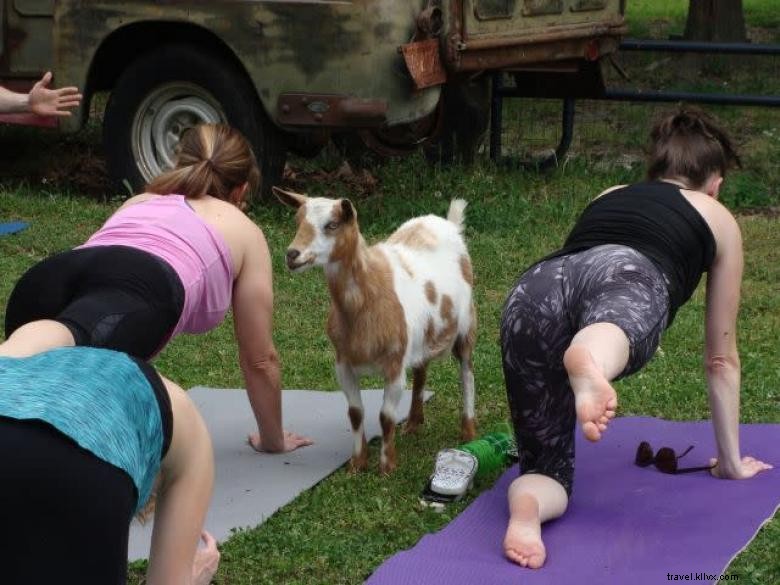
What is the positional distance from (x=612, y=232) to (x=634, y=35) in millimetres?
14092

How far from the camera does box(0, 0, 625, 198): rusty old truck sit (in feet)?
29.1

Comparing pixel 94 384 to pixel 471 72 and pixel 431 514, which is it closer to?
pixel 431 514

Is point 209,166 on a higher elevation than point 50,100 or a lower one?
lower

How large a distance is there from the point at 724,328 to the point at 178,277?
192cm

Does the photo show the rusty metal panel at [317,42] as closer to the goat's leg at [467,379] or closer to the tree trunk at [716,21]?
the goat's leg at [467,379]

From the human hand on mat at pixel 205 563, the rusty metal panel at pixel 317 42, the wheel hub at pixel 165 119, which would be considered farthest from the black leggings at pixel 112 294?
the wheel hub at pixel 165 119

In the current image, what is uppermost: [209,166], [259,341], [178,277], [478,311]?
[209,166]

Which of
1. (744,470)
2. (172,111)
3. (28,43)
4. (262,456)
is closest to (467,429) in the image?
(262,456)

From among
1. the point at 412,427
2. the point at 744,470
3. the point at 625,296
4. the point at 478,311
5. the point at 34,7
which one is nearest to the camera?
the point at 625,296

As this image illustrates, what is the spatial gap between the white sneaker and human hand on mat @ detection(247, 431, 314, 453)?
2.34ft

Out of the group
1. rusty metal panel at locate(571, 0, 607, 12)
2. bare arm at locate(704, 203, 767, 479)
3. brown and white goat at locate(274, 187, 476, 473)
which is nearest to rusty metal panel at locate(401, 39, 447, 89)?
rusty metal panel at locate(571, 0, 607, 12)

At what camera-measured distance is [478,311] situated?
7871 mm

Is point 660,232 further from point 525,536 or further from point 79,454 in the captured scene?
point 79,454

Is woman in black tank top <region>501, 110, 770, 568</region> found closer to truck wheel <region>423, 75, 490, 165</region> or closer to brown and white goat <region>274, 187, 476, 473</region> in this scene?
brown and white goat <region>274, 187, 476, 473</region>
